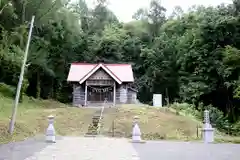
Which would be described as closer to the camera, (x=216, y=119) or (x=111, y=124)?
(x=111, y=124)

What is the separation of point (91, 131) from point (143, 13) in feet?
146

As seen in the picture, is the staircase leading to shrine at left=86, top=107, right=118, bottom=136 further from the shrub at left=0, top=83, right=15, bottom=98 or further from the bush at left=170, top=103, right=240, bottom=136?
the shrub at left=0, top=83, right=15, bottom=98

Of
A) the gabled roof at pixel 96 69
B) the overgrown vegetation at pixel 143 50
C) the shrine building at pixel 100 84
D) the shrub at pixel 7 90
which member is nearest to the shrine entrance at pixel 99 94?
the shrine building at pixel 100 84

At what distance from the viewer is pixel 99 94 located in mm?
39000

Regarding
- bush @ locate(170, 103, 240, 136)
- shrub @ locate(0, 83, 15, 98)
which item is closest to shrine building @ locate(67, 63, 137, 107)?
shrub @ locate(0, 83, 15, 98)

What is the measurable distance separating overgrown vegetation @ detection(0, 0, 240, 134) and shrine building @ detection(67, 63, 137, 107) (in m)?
5.00

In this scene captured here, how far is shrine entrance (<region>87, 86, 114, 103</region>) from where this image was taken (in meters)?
38.8

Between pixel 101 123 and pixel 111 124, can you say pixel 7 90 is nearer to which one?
pixel 101 123

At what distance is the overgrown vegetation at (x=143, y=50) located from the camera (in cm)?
2961

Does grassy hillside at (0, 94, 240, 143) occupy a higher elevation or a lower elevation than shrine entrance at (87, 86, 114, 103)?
lower

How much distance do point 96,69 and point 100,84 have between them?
1.76 m

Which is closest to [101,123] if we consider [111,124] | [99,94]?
[111,124]

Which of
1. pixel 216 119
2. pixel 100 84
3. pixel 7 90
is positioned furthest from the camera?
pixel 100 84

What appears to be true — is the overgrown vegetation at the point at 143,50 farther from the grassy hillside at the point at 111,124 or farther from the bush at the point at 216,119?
the grassy hillside at the point at 111,124
